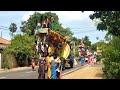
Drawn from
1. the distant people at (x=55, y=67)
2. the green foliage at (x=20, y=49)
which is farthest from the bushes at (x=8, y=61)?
the distant people at (x=55, y=67)

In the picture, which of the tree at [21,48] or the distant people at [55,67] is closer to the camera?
the distant people at [55,67]

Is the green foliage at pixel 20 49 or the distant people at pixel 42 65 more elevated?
the green foliage at pixel 20 49

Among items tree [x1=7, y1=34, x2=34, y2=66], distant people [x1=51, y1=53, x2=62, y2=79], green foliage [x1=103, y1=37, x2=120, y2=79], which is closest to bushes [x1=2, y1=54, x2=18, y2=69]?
tree [x1=7, y1=34, x2=34, y2=66]

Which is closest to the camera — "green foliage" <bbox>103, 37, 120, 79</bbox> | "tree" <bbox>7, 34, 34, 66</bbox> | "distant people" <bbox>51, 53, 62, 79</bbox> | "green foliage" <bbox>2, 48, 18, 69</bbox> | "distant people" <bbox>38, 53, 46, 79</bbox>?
"green foliage" <bbox>103, 37, 120, 79</bbox>

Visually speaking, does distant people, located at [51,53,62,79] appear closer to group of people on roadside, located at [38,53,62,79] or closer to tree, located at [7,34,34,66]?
group of people on roadside, located at [38,53,62,79]

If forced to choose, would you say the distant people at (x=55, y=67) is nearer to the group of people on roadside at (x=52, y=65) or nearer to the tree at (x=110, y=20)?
the group of people on roadside at (x=52, y=65)

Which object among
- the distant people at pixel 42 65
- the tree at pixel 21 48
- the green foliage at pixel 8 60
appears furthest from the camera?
A: the tree at pixel 21 48

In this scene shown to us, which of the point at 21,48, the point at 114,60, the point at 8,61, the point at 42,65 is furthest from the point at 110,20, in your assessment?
the point at 21,48

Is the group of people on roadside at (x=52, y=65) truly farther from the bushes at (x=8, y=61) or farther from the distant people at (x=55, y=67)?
the bushes at (x=8, y=61)

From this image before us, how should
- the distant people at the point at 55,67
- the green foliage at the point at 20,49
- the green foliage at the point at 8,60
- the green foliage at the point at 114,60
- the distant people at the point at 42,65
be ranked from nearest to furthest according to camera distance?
the green foliage at the point at 114,60
the distant people at the point at 55,67
the distant people at the point at 42,65
the green foliage at the point at 8,60
the green foliage at the point at 20,49

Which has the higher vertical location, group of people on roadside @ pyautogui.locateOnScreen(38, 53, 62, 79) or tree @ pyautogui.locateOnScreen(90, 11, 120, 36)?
tree @ pyautogui.locateOnScreen(90, 11, 120, 36)

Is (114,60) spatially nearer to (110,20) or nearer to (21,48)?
(110,20)
